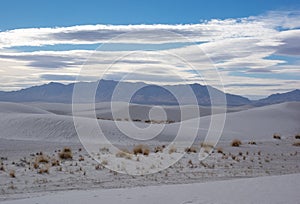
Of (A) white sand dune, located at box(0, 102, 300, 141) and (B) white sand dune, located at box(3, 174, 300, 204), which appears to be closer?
(B) white sand dune, located at box(3, 174, 300, 204)

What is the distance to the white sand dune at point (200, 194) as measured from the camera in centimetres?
1180

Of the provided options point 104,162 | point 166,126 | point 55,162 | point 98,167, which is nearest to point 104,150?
point 104,162

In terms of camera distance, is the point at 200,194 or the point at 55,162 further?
the point at 55,162

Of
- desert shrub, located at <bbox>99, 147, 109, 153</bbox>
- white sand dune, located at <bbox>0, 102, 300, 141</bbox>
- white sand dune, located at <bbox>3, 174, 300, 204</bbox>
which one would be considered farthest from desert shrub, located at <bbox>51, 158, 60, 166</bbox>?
white sand dune, located at <bbox>0, 102, 300, 141</bbox>

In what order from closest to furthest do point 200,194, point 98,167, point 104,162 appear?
point 200,194, point 98,167, point 104,162

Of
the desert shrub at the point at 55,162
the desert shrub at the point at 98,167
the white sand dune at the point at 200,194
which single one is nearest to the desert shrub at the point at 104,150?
the desert shrub at the point at 55,162

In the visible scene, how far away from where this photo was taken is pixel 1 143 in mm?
29281

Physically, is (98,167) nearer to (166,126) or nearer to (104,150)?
(104,150)

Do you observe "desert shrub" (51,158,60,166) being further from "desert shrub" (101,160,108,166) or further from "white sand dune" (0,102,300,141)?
"white sand dune" (0,102,300,141)

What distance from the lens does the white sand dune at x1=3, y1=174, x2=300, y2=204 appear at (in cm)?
1180

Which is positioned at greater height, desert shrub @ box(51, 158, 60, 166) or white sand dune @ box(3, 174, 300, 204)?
desert shrub @ box(51, 158, 60, 166)

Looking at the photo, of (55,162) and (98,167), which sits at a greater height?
(55,162)

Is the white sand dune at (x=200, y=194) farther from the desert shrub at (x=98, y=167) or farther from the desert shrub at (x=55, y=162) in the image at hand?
the desert shrub at (x=55, y=162)

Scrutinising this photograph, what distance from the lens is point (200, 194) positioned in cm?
1261
